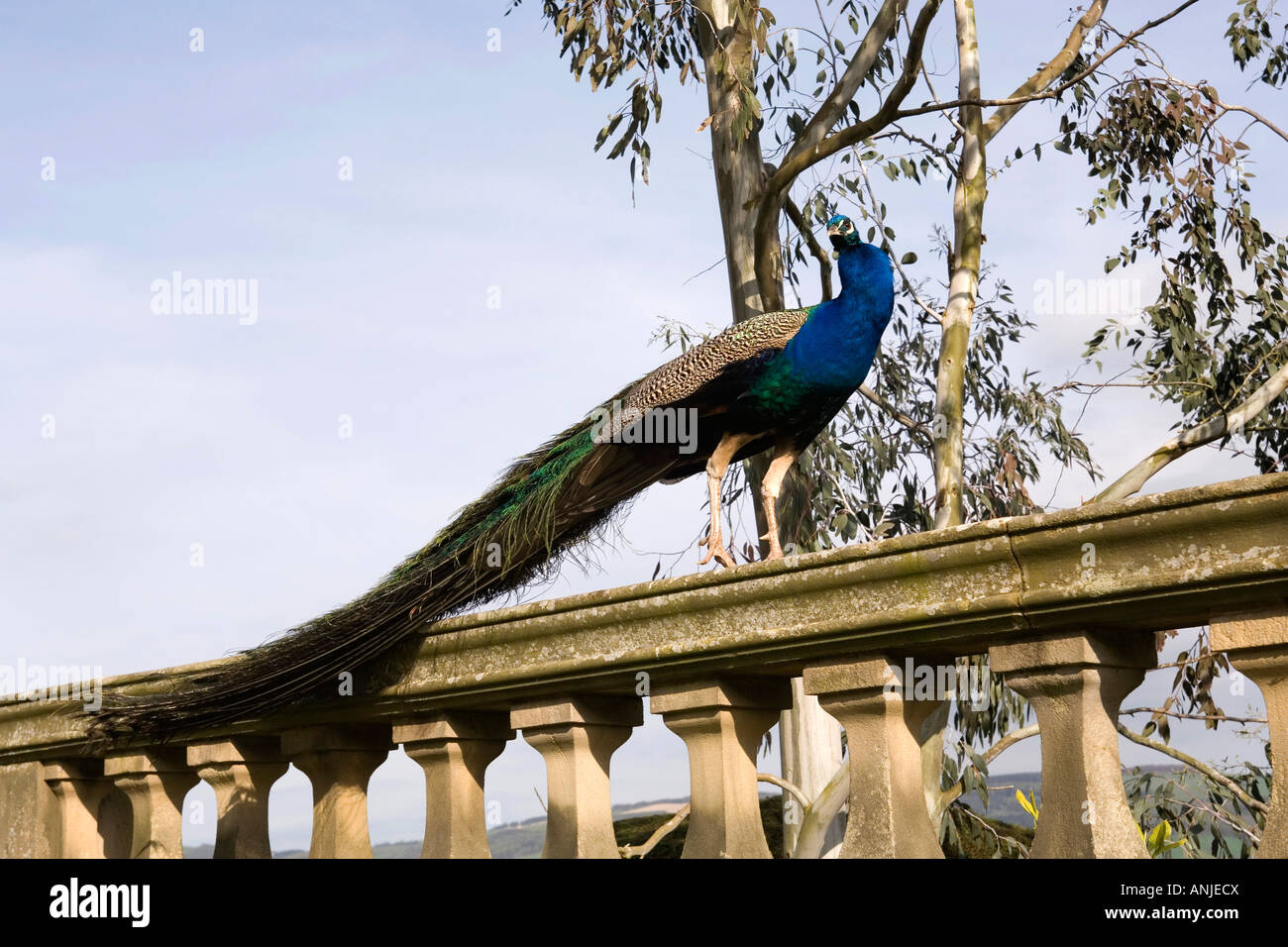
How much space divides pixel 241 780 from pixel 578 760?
4.10 feet

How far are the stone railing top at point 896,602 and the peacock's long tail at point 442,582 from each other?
0.20 m

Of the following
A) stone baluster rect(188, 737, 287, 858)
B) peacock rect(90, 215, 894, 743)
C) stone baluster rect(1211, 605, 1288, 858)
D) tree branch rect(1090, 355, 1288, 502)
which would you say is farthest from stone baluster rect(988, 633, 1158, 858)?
tree branch rect(1090, 355, 1288, 502)

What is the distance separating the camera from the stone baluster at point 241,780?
393cm

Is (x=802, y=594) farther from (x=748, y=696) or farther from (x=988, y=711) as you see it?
(x=988, y=711)

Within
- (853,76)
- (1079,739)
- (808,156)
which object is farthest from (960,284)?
(1079,739)

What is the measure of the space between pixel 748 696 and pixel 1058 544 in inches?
A: 32.9

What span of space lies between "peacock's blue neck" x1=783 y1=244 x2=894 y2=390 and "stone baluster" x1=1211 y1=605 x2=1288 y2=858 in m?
2.07

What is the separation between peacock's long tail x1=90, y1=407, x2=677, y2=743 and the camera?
3.63 metres

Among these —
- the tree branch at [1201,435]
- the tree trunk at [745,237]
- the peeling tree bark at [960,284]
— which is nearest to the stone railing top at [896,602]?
the peeling tree bark at [960,284]

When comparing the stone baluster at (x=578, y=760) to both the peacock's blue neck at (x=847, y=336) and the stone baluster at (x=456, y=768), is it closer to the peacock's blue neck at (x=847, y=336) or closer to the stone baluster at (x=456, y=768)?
the stone baluster at (x=456, y=768)

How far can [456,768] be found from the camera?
350 centimetres

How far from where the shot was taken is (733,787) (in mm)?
2990

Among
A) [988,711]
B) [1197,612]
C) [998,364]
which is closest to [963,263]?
A: [998,364]
